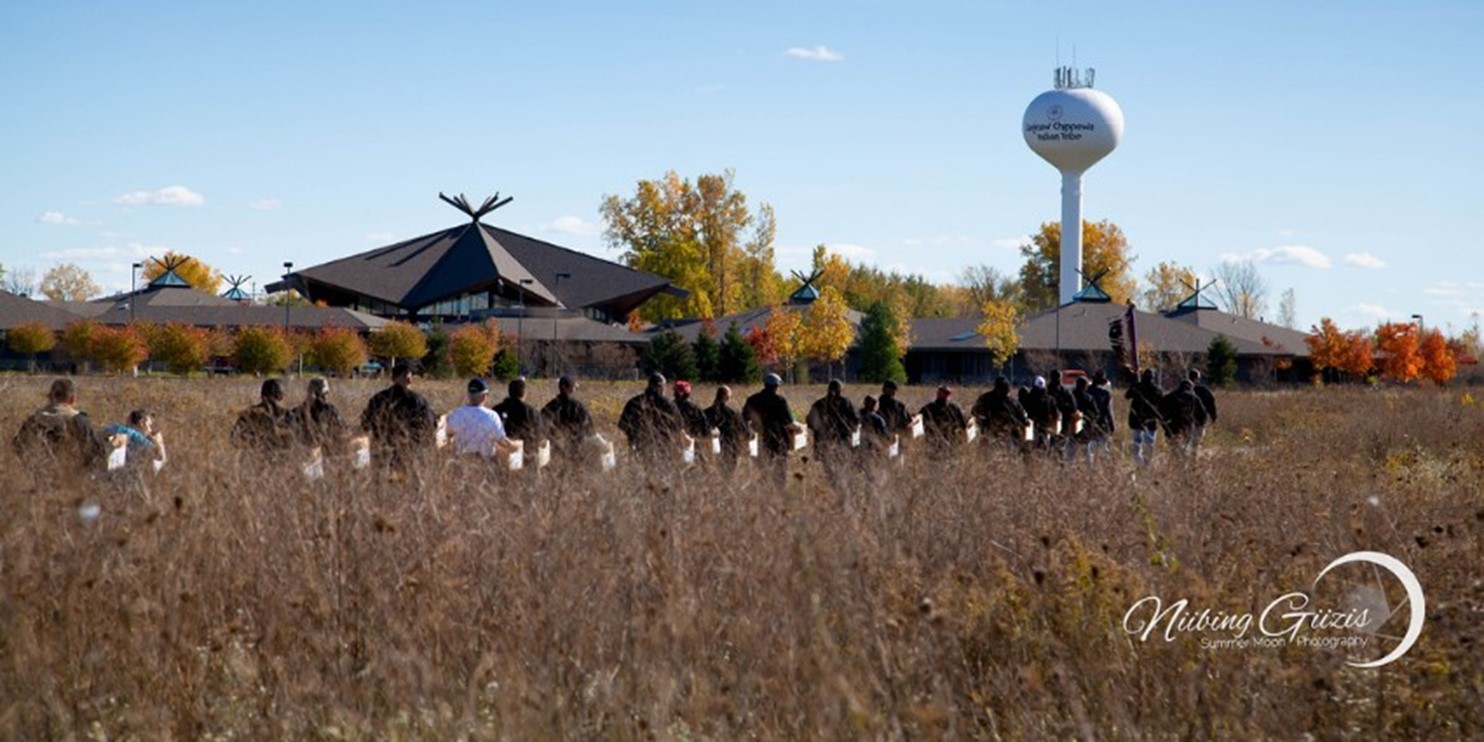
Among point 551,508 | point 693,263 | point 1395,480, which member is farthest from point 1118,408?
point 693,263

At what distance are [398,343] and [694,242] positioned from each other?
32795 mm

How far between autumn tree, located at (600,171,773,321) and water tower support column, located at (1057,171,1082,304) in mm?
16081

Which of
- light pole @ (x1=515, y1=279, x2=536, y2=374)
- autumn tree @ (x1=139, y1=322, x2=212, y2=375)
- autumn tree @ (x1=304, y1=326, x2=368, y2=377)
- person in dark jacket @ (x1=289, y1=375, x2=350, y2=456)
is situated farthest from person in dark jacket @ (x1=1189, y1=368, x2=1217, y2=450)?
autumn tree @ (x1=139, y1=322, x2=212, y2=375)

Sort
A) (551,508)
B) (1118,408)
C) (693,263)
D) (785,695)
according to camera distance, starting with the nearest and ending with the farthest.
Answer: (785,695) → (551,508) → (1118,408) → (693,263)

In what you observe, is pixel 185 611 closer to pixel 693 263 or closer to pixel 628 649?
pixel 628 649

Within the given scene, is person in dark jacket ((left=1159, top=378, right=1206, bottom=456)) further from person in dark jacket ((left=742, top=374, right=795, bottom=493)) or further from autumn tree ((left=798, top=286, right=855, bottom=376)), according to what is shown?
autumn tree ((left=798, top=286, right=855, bottom=376))

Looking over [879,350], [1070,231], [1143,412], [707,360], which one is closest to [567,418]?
[1143,412]

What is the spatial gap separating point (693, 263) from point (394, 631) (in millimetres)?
→ 85388

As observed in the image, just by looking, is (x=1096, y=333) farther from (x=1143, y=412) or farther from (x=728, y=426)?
(x=728, y=426)

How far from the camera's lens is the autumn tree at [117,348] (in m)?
59.9

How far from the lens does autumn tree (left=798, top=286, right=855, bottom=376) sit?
241 ft

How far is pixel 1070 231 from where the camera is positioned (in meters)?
90.7

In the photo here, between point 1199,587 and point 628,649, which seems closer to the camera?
point 628,649

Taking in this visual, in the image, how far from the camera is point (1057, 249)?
110 metres
